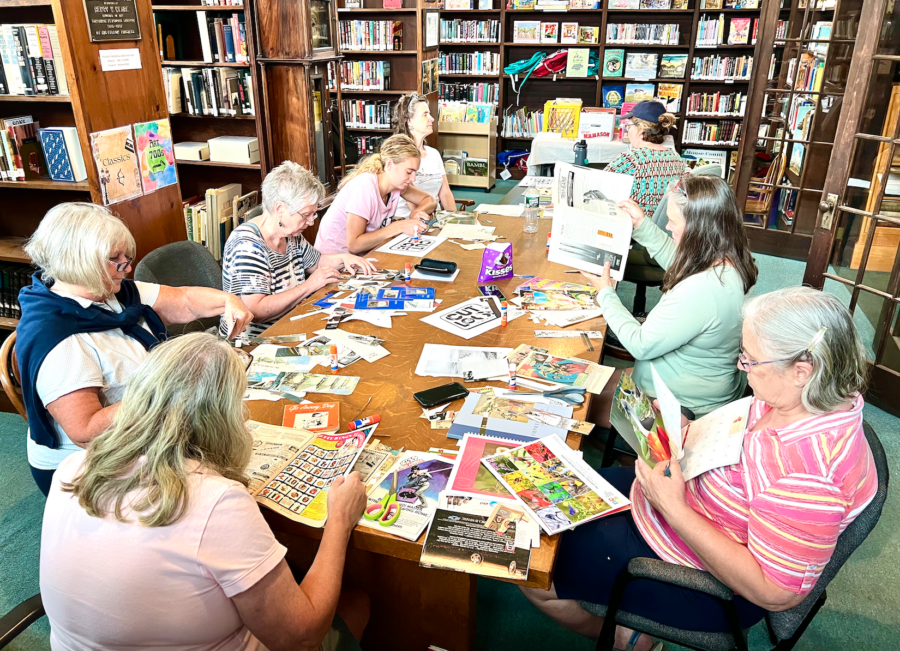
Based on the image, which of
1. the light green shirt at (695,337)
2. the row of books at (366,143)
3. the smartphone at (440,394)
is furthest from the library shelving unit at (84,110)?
the row of books at (366,143)

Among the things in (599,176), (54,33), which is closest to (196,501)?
(599,176)

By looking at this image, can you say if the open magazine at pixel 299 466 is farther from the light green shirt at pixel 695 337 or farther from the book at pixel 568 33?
the book at pixel 568 33

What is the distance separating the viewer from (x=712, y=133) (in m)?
6.94

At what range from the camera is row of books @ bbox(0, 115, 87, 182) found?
2.80 m

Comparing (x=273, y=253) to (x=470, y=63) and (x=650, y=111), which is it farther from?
(x=470, y=63)

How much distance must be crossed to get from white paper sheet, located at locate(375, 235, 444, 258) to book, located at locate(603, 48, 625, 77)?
15.6 feet

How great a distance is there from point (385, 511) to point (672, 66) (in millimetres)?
6867

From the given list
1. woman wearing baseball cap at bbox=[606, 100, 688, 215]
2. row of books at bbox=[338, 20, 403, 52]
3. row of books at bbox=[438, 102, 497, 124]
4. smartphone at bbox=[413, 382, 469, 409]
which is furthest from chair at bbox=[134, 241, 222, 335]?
row of books at bbox=[438, 102, 497, 124]

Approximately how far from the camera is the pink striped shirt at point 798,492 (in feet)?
3.87

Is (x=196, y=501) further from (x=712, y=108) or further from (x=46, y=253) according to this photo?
(x=712, y=108)

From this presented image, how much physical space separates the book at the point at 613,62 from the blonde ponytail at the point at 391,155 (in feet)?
15.0

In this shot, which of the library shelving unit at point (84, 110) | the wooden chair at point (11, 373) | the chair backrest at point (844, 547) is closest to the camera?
the chair backrest at point (844, 547)

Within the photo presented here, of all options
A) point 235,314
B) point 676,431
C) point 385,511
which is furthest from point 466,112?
point 385,511

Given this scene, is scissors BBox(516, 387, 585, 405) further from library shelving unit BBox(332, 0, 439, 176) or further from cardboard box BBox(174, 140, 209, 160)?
library shelving unit BBox(332, 0, 439, 176)
